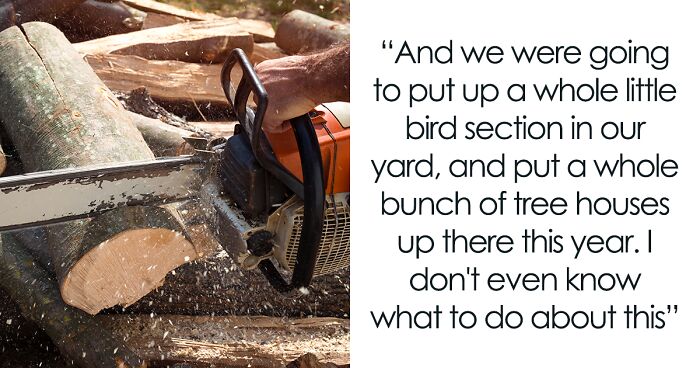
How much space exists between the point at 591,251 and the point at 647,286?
126mm

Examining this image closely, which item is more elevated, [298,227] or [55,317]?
[298,227]

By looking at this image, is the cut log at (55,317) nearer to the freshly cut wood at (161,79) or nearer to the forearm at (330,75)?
the forearm at (330,75)

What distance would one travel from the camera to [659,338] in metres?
1.60

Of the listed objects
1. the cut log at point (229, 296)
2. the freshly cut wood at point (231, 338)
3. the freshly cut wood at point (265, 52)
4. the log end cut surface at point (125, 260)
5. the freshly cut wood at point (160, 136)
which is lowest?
the freshly cut wood at point (231, 338)

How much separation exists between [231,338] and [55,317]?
1.73 feet

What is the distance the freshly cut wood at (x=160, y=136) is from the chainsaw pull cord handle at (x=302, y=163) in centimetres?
126

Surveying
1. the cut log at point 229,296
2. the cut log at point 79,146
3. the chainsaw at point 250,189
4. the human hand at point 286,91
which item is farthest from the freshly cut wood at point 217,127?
the human hand at point 286,91

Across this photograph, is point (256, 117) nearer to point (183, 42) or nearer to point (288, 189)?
point (288, 189)

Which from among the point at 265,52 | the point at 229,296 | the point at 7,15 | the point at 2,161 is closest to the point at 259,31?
the point at 265,52

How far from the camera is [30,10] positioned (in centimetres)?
437

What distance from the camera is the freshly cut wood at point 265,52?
4.70 m

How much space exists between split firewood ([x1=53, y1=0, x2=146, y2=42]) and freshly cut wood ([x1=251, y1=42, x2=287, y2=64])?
A: 65cm

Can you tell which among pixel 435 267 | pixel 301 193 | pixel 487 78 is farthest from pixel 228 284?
pixel 487 78

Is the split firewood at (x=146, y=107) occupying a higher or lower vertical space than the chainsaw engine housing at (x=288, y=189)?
lower
